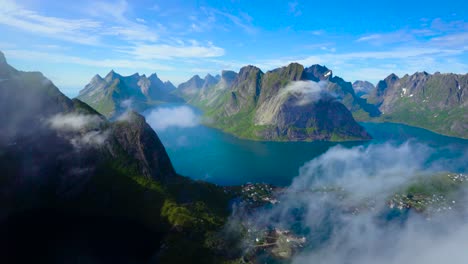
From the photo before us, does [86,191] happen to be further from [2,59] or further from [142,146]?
[2,59]

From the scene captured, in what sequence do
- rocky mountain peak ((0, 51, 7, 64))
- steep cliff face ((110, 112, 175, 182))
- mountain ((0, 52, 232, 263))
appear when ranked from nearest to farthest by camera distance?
mountain ((0, 52, 232, 263)), steep cliff face ((110, 112, 175, 182)), rocky mountain peak ((0, 51, 7, 64))

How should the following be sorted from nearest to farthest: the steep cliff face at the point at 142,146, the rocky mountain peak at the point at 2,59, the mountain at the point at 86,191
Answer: the mountain at the point at 86,191 < the steep cliff face at the point at 142,146 < the rocky mountain peak at the point at 2,59

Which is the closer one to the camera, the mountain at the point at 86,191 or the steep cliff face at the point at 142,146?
the mountain at the point at 86,191

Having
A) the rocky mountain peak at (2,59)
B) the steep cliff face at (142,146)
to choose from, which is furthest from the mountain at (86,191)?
the rocky mountain peak at (2,59)

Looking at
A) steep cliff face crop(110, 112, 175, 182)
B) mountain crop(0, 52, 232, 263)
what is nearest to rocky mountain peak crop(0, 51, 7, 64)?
mountain crop(0, 52, 232, 263)

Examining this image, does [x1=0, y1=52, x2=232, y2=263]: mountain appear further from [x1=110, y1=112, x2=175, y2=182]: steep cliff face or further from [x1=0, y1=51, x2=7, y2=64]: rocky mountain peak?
[x1=0, y1=51, x2=7, y2=64]: rocky mountain peak

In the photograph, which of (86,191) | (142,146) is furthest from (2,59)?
(86,191)

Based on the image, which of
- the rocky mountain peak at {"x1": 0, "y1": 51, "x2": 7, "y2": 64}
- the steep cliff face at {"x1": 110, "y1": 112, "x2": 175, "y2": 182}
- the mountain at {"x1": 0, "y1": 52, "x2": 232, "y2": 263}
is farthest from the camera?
the rocky mountain peak at {"x1": 0, "y1": 51, "x2": 7, "y2": 64}

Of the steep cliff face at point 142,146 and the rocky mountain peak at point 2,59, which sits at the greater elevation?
the rocky mountain peak at point 2,59

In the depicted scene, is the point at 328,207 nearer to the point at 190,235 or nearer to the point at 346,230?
the point at 346,230

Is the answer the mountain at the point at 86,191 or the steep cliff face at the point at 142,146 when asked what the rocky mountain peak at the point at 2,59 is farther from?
the steep cliff face at the point at 142,146
